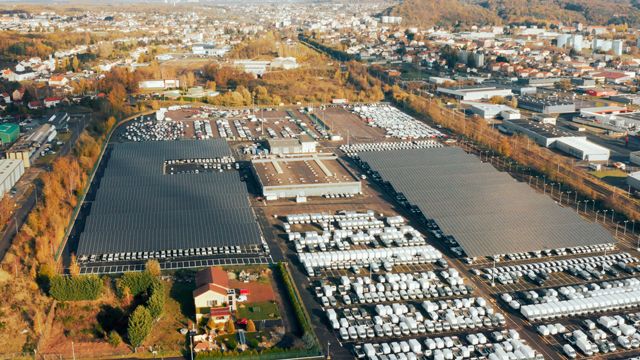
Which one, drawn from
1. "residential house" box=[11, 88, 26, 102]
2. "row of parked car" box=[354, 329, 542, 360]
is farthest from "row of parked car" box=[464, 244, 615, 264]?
"residential house" box=[11, 88, 26, 102]

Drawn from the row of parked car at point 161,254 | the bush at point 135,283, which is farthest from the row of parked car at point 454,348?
the row of parked car at point 161,254

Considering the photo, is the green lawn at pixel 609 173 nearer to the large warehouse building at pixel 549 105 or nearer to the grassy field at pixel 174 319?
the large warehouse building at pixel 549 105

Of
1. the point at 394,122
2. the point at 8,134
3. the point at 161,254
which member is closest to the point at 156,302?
the point at 161,254

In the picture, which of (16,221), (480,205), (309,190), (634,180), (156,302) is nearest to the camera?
(156,302)

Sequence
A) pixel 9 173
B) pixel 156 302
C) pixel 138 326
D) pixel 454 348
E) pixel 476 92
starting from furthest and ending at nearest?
1. pixel 476 92
2. pixel 9 173
3. pixel 156 302
4. pixel 454 348
5. pixel 138 326

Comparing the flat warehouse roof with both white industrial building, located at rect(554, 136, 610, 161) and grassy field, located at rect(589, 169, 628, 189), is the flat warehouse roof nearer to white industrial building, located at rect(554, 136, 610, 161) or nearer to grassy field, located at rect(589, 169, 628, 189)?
grassy field, located at rect(589, 169, 628, 189)

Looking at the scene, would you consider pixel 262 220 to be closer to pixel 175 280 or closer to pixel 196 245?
pixel 196 245

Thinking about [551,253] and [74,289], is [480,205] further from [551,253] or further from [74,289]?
[74,289]

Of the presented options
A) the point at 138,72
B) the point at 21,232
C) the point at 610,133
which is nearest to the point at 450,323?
the point at 21,232
